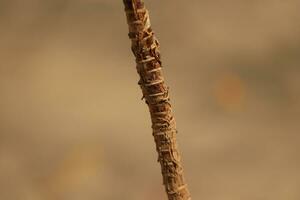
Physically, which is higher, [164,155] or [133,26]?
[133,26]

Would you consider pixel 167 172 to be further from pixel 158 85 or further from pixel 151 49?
pixel 151 49

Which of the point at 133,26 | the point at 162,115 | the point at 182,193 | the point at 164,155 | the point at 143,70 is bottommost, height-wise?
the point at 182,193

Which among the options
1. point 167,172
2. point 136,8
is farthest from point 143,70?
point 167,172

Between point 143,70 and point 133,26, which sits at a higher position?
point 133,26

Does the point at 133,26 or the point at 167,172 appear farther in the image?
the point at 167,172

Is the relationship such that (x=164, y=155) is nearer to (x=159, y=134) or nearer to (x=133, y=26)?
(x=159, y=134)

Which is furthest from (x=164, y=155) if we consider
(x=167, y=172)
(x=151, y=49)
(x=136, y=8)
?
(x=136, y=8)
